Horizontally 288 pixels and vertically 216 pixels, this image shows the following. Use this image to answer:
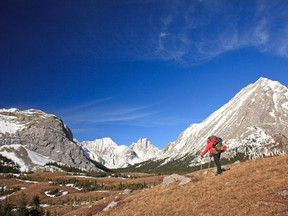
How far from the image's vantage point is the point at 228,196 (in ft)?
88.6

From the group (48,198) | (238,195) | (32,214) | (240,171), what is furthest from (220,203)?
(48,198)

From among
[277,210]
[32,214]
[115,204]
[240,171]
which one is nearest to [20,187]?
[32,214]

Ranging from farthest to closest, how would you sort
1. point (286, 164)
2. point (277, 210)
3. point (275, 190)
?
point (286, 164)
point (275, 190)
point (277, 210)

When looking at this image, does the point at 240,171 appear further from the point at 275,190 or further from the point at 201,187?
the point at 275,190

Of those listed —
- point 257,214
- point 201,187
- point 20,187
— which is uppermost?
point 20,187

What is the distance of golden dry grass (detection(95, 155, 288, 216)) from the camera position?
23.2 metres

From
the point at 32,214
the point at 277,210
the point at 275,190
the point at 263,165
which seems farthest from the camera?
the point at 32,214

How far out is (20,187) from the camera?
186125 mm

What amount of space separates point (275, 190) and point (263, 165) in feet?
32.7

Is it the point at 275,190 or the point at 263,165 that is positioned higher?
the point at 263,165

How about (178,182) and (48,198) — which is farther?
(48,198)

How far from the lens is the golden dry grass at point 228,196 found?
2325 cm

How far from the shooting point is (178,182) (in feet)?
130

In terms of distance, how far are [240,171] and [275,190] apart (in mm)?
9729
